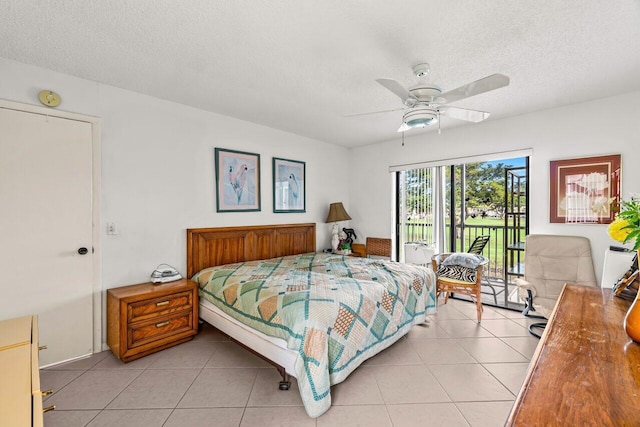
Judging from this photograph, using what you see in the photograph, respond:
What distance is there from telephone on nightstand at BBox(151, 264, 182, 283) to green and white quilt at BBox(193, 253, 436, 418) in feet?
0.68

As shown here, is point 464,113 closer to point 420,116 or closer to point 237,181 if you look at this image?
point 420,116

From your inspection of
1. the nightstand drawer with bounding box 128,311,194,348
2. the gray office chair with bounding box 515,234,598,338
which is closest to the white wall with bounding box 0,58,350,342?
the nightstand drawer with bounding box 128,311,194,348

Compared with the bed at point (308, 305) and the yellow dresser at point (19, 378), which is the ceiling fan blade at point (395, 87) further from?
the yellow dresser at point (19, 378)

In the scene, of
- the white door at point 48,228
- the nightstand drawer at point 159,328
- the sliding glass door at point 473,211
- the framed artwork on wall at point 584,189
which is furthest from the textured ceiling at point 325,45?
the nightstand drawer at point 159,328

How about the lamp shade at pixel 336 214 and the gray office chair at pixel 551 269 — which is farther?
the lamp shade at pixel 336 214

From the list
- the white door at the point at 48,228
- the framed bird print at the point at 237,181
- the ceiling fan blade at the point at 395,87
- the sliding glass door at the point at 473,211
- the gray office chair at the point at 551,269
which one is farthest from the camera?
the sliding glass door at the point at 473,211

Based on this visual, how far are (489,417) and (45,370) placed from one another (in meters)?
3.43

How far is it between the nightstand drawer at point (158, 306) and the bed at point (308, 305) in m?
0.19

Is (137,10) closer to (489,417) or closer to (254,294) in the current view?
(254,294)

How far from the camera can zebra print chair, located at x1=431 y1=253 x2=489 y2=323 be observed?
332cm

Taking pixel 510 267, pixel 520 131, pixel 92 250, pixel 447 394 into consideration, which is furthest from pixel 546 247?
pixel 92 250

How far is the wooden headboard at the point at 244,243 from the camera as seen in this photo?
3260 mm

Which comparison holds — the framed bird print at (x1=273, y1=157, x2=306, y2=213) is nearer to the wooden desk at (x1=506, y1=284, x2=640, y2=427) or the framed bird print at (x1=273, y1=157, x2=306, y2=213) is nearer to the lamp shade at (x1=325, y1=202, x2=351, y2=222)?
the lamp shade at (x1=325, y1=202, x2=351, y2=222)

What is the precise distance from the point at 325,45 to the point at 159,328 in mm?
2800
